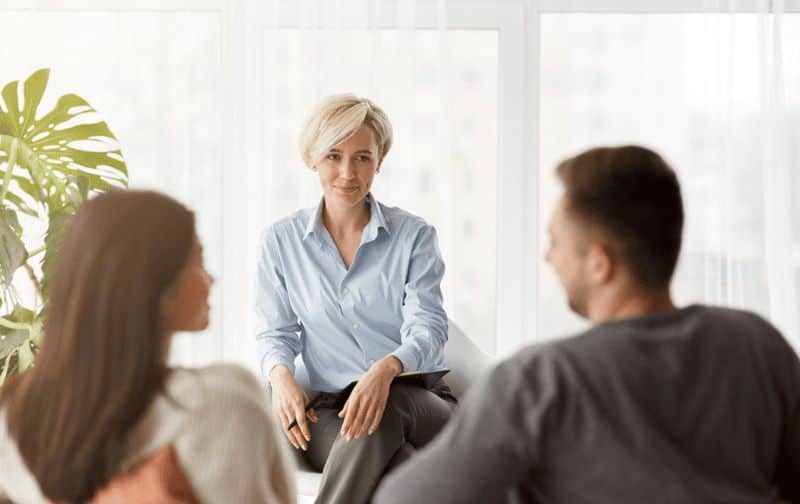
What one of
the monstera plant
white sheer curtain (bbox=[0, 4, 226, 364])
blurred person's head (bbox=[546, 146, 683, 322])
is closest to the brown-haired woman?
blurred person's head (bbox=[546, 146, 683, 322])

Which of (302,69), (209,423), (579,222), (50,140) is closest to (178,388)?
(209,423)

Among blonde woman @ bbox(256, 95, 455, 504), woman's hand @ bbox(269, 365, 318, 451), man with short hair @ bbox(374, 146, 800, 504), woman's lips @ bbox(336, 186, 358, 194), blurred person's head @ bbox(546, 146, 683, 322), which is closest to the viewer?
man with short hair @ bbox(374, 146, 800, 504)

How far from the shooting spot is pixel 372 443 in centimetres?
226

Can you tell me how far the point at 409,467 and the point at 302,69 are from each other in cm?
288

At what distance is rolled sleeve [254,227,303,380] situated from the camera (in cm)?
263

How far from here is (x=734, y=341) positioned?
4.02 ft

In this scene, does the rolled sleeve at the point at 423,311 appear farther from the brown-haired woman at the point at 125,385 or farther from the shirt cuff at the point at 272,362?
the brown-haired woman at the point at 125,385

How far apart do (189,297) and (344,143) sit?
1.41m

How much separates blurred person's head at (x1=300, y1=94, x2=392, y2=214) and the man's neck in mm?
1405

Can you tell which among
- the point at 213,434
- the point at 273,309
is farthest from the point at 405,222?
the point at 213,434

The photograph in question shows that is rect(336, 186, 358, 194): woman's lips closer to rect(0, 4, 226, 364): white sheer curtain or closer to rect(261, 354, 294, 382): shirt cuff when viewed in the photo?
rect(261, 354, 294, 382): shirt cuff

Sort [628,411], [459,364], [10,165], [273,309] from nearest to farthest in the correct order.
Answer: [628,411], [273,309], [459,364], [10,165]

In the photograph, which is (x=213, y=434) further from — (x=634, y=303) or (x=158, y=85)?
(x=158, y=85)

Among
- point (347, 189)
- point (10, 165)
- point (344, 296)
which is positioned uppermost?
point (10, 165)
